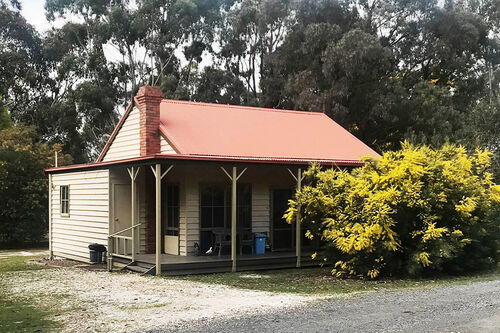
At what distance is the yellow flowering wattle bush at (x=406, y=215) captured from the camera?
12.5 meters

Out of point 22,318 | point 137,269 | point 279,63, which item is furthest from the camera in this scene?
point 279,63

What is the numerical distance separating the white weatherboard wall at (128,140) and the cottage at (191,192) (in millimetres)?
30

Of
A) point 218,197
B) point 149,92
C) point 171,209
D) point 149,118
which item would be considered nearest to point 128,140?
point 149,118

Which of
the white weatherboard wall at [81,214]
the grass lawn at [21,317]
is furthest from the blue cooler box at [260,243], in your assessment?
the grass lawn at [21,317]

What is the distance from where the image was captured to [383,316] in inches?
315

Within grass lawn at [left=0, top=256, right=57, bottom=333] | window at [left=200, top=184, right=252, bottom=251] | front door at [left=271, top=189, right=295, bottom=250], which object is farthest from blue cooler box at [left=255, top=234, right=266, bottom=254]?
grass lawn at [left=0, top=256, right=57, bottom=333]

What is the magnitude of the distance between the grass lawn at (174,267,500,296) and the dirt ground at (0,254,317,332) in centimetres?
69

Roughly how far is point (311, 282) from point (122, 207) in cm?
603

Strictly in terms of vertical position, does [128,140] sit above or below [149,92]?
below

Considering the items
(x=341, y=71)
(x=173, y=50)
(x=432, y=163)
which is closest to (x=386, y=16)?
(x=341, y=71)

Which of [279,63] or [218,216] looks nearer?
[218,216]

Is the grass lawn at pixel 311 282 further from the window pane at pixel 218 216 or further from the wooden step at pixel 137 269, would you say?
the window pane at pixel 218 216

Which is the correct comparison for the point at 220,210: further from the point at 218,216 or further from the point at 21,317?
the point at 21,317

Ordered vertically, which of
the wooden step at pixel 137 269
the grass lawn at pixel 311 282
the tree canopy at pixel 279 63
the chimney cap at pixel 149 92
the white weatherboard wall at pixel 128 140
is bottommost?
the grass lawn at pixel 311 282
